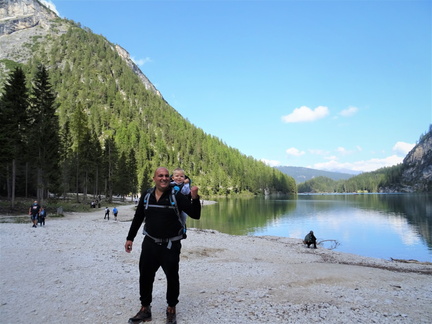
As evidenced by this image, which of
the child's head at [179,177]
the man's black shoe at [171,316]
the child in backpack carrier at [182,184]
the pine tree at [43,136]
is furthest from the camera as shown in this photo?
the pine tree at [43,136]

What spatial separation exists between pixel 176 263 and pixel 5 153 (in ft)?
108

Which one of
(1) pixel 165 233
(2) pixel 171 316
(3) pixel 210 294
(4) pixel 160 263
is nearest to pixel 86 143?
(3) pixel 210 294

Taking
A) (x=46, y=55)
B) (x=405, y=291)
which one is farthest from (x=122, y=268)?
(x=46, y=55)

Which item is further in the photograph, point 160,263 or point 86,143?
point 86,143

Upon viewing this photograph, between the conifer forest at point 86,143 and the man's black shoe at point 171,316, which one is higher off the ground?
the conifer forest at point 86,143

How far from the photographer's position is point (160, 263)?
A: 5.59 meters

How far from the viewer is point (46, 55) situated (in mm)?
196750

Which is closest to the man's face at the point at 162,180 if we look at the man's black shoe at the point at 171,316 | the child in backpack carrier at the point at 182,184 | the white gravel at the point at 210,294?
the child in backpack carrier at the point at 182,184

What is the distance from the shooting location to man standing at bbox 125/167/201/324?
540 centimetres

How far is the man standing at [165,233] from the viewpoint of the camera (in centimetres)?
540

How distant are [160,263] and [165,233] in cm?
68

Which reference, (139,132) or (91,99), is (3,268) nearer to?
(139,132)

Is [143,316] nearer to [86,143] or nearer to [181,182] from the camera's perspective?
[181,182]

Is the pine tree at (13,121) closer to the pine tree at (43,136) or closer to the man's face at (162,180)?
the pine tree at (43,136)
